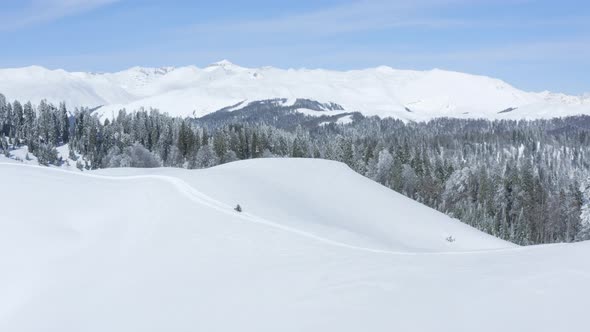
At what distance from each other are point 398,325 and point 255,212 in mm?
15876

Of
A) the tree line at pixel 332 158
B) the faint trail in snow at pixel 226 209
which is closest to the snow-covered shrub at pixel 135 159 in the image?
the tree line at pixel 332 158

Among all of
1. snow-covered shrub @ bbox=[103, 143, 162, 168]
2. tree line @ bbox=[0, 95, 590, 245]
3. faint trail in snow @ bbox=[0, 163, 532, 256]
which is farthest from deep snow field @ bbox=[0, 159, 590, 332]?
tree line @ bbox=[0, 95, 590, 245]

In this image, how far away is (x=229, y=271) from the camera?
19.0 metres

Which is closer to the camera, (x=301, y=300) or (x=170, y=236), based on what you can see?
(x=301, y=300)

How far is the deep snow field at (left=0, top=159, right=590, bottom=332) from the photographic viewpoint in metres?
13.7

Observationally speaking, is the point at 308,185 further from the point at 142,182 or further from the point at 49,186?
the point at 49,186

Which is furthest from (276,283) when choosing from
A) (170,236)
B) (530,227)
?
(530,227)

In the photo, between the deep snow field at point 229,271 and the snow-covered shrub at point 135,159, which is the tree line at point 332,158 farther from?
the deep snow field at point 229,271

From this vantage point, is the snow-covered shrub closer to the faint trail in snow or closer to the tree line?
the tree line

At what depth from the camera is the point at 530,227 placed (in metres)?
121

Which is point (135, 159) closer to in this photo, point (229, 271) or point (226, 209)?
point (226, 209)

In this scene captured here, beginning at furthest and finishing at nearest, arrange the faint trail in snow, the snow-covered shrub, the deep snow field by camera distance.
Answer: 1. the snow-covered shrub
2. the faint trail in snow
3. the deep snow field

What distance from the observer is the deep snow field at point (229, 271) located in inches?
538

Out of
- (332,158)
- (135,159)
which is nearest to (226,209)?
(135,159)
